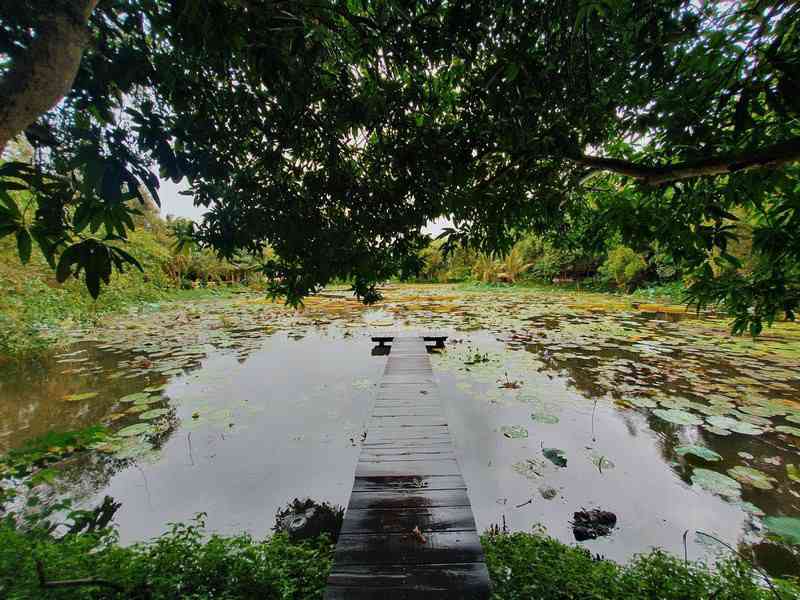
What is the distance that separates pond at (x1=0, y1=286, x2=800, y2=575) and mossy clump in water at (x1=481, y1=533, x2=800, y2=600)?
22 centimetres

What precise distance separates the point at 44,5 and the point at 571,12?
1527mm

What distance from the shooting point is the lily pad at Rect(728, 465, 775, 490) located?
7.13 ft

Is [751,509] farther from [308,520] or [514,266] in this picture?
[514,266]

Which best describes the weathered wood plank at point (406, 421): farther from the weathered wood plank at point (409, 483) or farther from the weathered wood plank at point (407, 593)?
the weathered wood plank at point (407, 593)

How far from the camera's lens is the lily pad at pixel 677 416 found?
9.90 ft

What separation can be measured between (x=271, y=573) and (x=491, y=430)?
2.22m

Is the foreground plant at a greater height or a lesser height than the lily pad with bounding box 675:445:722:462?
greater

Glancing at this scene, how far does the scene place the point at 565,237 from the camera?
238 centimetres

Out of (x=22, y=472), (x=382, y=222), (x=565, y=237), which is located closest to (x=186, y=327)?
(x=22, y=472)

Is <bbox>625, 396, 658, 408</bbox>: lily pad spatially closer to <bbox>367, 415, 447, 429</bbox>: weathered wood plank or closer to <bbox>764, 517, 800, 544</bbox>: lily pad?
<bbox>764, 517, 800, 544</bbox>: lily pad

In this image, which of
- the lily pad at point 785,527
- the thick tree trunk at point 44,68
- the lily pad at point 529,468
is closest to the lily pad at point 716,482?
the lily pad at point 785,527

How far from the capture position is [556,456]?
8.61ft

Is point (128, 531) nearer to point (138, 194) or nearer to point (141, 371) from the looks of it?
point (138, 194)

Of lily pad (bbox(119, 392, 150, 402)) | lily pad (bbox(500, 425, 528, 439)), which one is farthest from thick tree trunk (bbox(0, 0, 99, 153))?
lily pad (bbox(119, 392, 150, 402))
